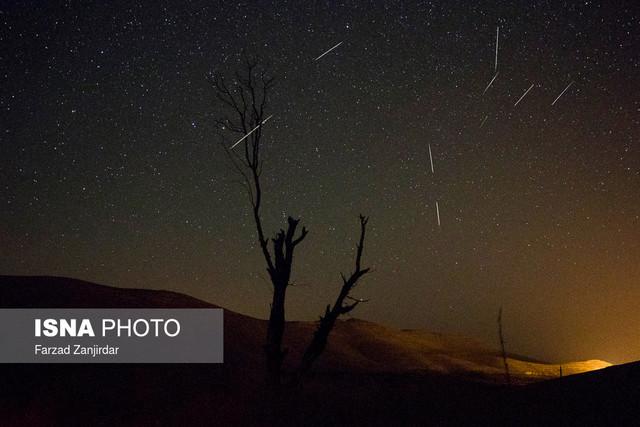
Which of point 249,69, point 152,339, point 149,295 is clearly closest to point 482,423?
point 249,69

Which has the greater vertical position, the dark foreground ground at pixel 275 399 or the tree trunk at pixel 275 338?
the tree trunk at pixel 275 338

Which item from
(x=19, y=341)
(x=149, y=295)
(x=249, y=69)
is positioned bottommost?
(x=19, y=341)

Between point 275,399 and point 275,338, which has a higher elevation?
point 275,338

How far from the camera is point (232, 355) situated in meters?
29.5

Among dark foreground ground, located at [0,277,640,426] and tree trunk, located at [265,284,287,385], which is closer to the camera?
dark foreground ground, located at [0,277,640,426]

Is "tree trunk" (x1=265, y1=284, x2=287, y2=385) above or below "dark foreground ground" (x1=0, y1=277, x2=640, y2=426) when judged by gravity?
above

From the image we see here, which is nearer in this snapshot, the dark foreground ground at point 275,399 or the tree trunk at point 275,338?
the dark foreground ground at point 275,399

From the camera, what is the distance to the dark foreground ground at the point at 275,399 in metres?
10.4

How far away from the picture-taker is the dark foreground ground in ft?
34.2

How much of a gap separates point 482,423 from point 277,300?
17.9ft

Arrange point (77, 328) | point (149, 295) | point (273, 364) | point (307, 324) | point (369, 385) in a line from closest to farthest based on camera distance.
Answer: point (273, 364)
point (369, 385)
point (77, 328)
point (149, 295)
point (307, 324)

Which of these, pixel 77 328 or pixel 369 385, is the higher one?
pixel 77 328

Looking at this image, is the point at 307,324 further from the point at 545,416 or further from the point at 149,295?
the point at 545,416

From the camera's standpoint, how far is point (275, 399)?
44.5 feet
